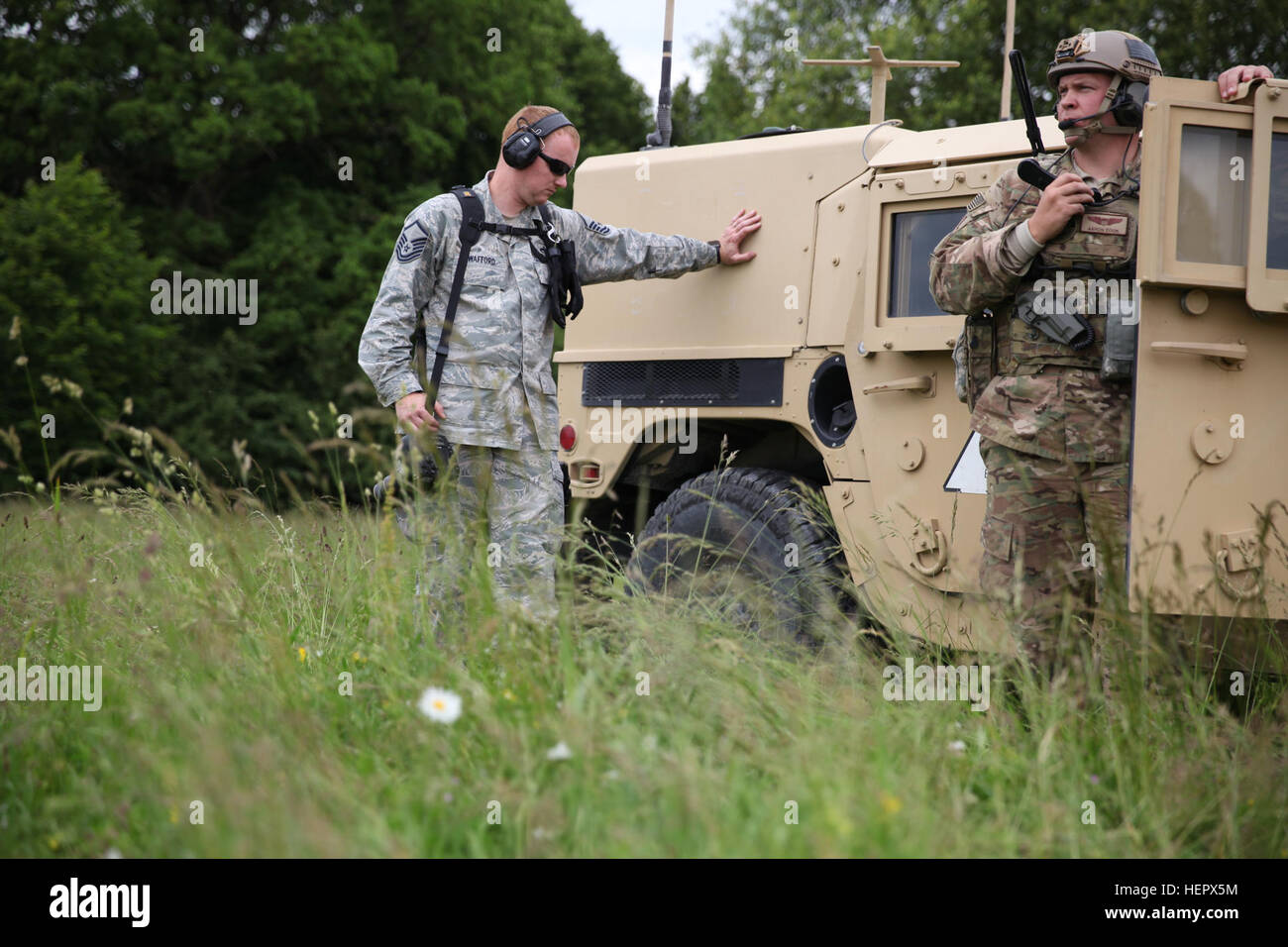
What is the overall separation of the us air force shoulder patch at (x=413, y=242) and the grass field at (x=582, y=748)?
3.52ft

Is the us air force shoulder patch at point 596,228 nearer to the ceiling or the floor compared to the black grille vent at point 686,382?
nearer to the ceiling

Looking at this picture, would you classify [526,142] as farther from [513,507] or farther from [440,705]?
[440,705]

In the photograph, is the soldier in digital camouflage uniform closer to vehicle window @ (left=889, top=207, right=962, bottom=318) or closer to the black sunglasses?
the black sunglasses

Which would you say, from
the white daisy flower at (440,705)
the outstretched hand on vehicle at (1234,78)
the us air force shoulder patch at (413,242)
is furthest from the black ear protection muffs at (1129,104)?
the white daisy flower at (440,705)

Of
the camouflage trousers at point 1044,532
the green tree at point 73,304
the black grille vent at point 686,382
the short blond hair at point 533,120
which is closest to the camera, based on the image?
the camouflage trousers at point 1044,532

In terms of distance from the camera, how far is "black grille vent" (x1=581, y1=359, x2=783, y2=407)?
452cm

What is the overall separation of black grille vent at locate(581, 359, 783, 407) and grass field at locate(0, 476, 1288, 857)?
42.2 inches

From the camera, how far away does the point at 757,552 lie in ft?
14.6

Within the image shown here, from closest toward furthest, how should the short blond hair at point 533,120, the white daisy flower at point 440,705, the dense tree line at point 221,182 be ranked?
the white daisy flower at point 440,705 → the short blond hair at point 533,120 → the dense tree line at point 221,182

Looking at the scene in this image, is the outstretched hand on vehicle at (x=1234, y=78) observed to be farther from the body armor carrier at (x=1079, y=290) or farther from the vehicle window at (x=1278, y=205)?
the body armor carrier at (x=1079, y=290)

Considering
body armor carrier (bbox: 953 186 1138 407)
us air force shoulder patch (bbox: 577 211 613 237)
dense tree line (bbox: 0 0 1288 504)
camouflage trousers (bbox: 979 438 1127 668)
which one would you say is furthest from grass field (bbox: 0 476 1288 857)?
dense tree line (bbox: 0 0 1288 504)

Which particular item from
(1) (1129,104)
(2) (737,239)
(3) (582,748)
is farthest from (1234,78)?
(3) (582,748)

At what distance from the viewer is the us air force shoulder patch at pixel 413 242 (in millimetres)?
4258
